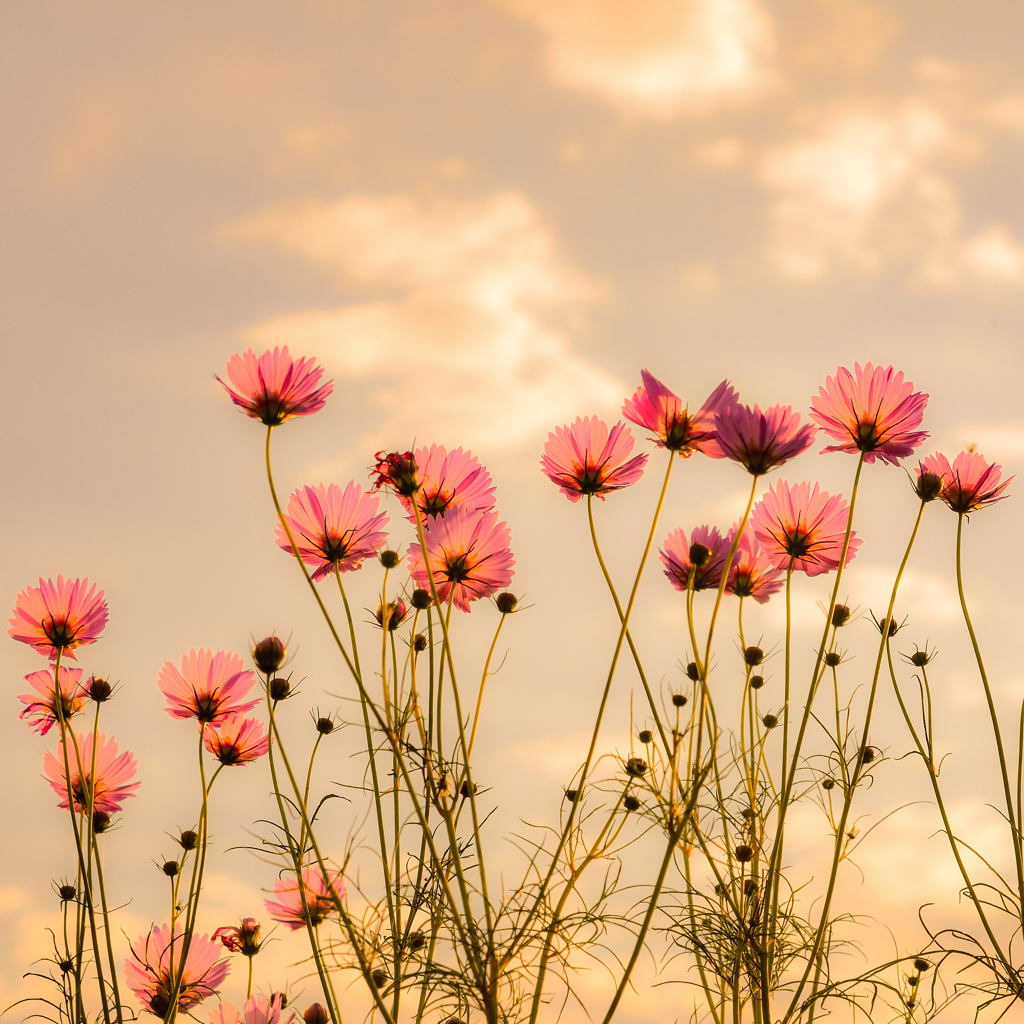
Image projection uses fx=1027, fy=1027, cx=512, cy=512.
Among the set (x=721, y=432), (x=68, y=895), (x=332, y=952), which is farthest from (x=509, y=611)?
(x=68, y=895)

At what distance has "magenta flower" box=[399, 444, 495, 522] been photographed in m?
1.50

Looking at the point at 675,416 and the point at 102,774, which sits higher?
the point at 675,416

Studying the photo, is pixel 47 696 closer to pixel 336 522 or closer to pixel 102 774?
pixel 102 774

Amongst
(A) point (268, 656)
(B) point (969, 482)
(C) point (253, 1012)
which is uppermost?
(B) point (969, 482)

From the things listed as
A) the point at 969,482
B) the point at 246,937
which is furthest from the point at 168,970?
the point at 969,482

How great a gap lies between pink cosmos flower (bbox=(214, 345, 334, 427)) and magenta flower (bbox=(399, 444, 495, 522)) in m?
0.20

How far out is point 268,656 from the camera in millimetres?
1430

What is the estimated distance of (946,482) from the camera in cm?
184

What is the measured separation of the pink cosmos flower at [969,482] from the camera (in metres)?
1.85

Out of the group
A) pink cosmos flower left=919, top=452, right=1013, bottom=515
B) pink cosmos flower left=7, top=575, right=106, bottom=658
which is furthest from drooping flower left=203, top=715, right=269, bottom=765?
pink cosmos flower left=919, top=452, right=1013, bottom=515

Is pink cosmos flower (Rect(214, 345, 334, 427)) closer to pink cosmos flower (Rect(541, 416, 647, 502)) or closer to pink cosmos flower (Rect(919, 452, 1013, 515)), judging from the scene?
pink cosmos flower (Rect(541, 416, 647, 502))

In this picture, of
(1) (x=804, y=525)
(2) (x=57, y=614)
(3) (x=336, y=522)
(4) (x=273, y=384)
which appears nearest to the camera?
(4) (x=273, y=384)

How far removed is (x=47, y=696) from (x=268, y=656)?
0.72 metres

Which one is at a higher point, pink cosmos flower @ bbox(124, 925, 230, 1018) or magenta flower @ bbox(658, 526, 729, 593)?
magenta flower @ bbox(658, 526, 729, 593)
